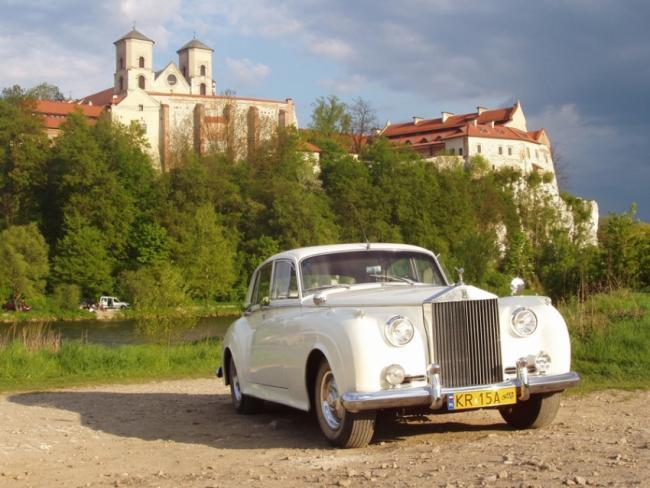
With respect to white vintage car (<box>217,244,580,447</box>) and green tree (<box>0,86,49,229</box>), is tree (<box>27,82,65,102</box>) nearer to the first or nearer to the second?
green tree (<box>0,86,49,229</box>)

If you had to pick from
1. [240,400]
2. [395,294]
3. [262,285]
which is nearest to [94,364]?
[240,400]

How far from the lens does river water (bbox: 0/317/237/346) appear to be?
48.9 metres

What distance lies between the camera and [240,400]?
11.6 metres

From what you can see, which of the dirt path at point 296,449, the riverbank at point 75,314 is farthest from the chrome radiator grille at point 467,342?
the riverbank at point 75,314

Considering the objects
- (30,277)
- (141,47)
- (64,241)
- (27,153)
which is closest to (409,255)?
(30,277)

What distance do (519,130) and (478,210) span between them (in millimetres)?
28914

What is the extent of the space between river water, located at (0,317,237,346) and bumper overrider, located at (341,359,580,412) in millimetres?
38202

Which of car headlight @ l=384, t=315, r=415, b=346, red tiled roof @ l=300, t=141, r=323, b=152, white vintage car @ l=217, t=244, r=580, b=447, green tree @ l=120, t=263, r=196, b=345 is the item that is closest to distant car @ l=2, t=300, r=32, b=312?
green tree @ l=120, t=263, r=196, b=345

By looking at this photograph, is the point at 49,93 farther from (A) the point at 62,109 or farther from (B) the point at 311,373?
(B) the point at 311,373

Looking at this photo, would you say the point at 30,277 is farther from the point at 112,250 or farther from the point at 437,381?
the point at 437,381

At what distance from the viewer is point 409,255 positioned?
1046 cm

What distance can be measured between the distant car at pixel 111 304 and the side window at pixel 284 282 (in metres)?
69.3

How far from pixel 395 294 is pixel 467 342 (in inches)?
35.7

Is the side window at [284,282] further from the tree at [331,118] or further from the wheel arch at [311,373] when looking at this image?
the tree at [331,118]
